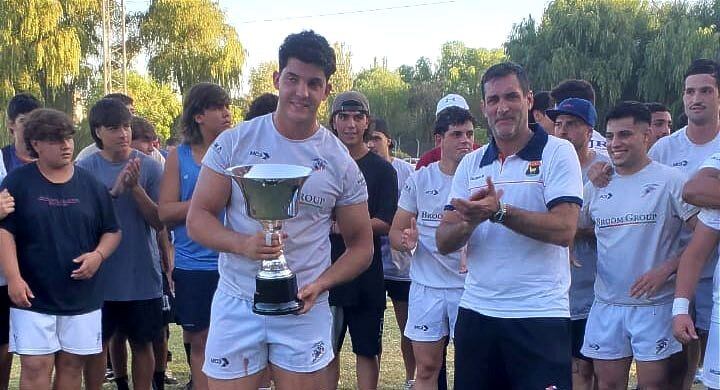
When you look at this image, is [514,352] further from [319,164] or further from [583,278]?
[583,278]

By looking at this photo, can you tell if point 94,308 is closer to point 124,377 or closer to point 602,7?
point 124,377

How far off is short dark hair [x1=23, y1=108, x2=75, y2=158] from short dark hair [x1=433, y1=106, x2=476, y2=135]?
253cm

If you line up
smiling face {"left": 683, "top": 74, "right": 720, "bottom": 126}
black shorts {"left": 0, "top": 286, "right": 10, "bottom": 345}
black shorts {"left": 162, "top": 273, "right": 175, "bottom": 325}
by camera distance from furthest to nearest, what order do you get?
1. black shorts {"left": 162, "top": 273, "right": 175, "bottom": 325}
2. black shorts {"left": 0, "top": 286, "right": 10, "bottom": 345}
3. smiling face {"left": 683, "top": 74, "right": 720, "bottom": 126}

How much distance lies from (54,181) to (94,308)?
0.87 m

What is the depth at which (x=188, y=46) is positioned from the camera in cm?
2869

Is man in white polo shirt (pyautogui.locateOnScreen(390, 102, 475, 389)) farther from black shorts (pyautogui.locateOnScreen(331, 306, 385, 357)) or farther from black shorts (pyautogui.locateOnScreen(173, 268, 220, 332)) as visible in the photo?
black shorts (pyautogui.locateOnScreen(173, 268, 220, 332))

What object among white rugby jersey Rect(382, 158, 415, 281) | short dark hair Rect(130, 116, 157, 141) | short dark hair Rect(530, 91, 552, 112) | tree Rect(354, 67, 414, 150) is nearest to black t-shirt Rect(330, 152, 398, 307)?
white rugby jersey Rect(382, 158, 415, 281)

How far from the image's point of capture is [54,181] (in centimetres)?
464

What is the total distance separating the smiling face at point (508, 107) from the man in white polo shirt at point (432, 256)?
1.35 meters

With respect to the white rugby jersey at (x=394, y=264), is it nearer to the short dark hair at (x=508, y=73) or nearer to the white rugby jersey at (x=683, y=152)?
the white rugby jersey at (x=683, y=152)

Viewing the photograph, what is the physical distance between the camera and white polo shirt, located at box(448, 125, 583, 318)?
3.44 metres

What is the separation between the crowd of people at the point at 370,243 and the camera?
3.28 m

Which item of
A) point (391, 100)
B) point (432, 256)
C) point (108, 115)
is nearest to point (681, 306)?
point (432, 256)

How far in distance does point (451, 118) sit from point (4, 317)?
344 cm
